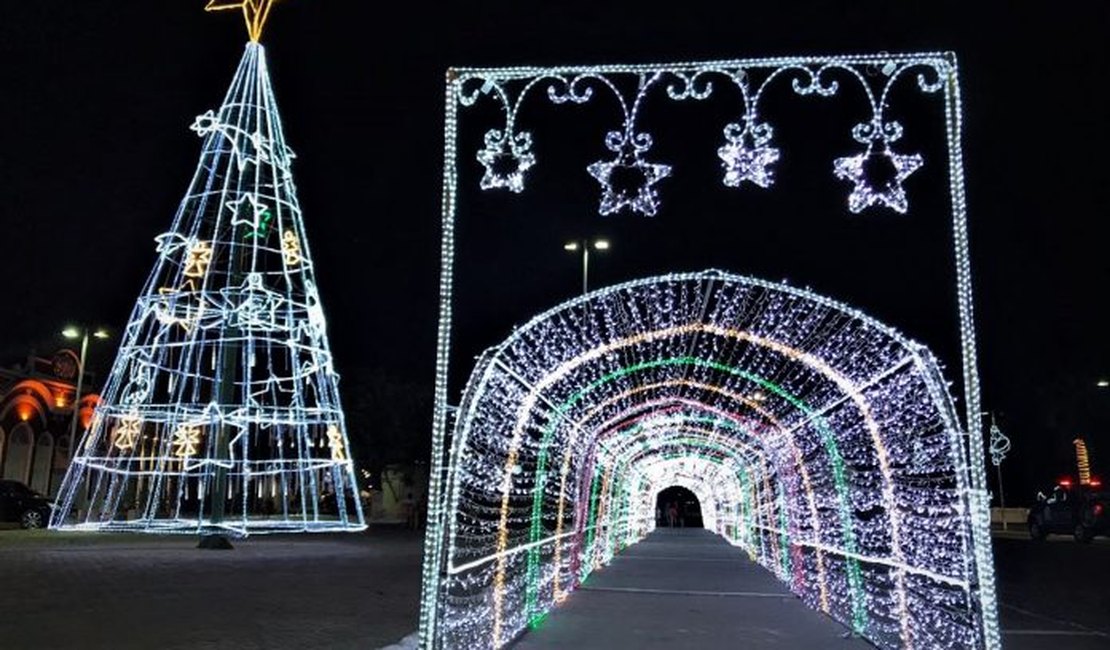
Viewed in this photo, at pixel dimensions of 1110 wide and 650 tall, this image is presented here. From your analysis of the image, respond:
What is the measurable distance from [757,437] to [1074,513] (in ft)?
57.3

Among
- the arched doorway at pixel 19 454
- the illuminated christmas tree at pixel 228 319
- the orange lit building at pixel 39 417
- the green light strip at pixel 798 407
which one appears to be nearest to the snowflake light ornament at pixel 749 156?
the green light strip at pixel 798 407

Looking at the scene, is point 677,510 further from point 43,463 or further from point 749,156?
point 749,156

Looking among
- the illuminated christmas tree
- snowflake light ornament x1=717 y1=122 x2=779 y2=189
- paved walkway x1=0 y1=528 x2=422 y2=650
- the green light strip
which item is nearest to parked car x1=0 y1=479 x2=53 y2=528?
the illuminated christmas tree

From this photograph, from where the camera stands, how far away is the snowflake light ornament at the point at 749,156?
18.7 feet

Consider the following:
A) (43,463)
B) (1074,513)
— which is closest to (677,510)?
(1074,513)

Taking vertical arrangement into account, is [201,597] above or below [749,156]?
below

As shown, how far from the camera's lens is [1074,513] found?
2641cm

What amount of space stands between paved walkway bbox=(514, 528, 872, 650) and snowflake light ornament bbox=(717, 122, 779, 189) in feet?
13.6

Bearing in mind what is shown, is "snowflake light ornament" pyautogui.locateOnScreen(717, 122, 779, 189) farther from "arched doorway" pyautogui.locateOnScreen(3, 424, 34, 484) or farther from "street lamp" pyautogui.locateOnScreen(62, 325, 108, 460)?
Answer: "arched doorway" pyautogui.locateOnScreen(3, 424, 34, 484)

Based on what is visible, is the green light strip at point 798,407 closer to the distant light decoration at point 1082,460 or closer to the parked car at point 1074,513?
the parked car at point 1074,513

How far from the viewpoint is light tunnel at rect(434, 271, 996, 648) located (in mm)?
6570

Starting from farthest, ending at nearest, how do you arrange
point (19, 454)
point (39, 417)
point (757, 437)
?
point (39, 417)
point (19, 454)
point (757, 437)

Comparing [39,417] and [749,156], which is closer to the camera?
[749,156]

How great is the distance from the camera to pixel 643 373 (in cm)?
1078
